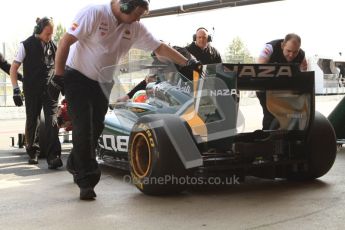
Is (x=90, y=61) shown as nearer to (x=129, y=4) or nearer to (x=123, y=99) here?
(x=129, y=4)

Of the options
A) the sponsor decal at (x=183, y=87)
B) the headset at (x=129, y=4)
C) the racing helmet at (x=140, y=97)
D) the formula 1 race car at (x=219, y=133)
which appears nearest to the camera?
the headset at (x=129, y=4)

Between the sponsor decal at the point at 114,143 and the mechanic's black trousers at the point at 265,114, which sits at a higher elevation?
the mechanic's black trousers at the point at 265,114

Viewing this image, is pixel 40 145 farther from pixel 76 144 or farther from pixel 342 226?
pixel 342 226

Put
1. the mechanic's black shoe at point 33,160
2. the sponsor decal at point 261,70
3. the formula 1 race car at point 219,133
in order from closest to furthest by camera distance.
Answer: the formula 1 race car at point 219,133 < the sponsor decal at point 261,70 < the mechanic's black shoe at point 33,160

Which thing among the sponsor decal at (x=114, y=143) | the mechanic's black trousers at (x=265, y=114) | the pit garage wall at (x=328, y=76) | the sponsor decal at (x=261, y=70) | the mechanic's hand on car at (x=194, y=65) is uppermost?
the pit garage wall at (x=328, y=76)

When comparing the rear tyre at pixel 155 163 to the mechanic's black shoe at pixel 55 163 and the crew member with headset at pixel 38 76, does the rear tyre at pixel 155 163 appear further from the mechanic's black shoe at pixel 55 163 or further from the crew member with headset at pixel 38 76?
the crew member with headset at pixel 38 76

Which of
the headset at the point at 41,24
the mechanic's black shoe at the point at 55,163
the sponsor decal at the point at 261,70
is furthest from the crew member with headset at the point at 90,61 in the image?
the headset at the point at 41,24

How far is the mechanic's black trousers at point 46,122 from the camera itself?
5945 mm

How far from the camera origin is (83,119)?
416cm

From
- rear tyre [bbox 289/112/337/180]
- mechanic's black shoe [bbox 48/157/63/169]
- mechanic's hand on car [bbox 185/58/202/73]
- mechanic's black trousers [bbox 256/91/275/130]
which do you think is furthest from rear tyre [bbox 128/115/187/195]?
mechanic's black shoe [bbox 48/157/63/169]

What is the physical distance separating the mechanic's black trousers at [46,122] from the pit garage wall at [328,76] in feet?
73.9

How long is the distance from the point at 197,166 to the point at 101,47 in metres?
1.23

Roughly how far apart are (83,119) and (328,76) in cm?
2856

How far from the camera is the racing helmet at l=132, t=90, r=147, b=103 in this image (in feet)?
17.0
